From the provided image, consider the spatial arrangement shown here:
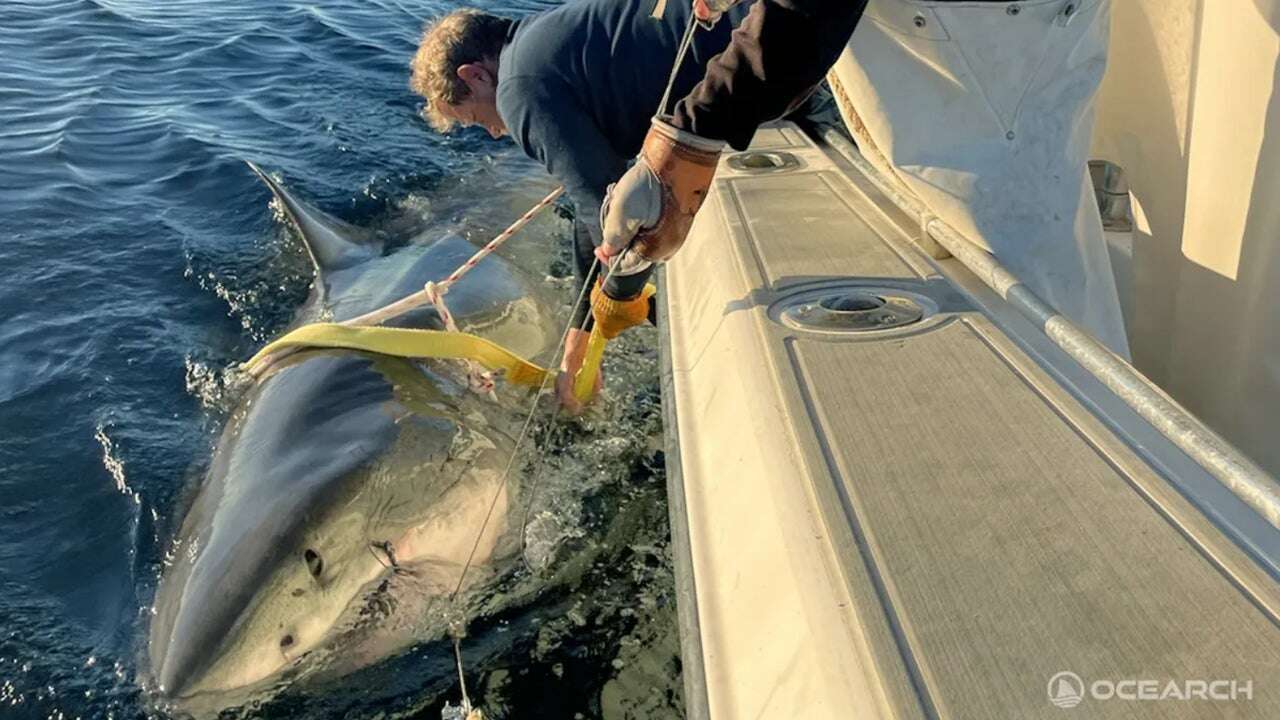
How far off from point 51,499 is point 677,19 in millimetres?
2638

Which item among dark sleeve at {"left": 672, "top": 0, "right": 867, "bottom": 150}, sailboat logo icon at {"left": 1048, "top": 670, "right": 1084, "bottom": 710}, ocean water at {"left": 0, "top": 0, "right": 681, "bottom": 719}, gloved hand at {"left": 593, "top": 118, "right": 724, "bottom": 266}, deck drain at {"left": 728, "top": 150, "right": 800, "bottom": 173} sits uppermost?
dark sleeve at {"left": 672, "top": 0, "right": 867, "bottom": 150}

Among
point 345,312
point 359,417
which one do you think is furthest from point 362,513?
point 345,312

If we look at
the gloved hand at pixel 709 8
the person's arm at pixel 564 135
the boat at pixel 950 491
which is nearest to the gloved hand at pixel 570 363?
the person's arm at pixel 564 135

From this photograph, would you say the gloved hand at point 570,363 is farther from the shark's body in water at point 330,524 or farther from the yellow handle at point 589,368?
the shark's body in water at point 330,524

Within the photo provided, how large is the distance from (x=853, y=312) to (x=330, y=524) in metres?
1.49

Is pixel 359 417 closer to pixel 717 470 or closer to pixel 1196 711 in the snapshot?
pixel 717 470

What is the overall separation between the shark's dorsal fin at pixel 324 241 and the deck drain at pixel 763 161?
2.09 m

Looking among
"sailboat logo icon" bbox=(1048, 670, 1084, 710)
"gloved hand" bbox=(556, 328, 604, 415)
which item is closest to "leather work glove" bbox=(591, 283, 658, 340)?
"gloved hand" bbox=(556, 328, 604, 415)

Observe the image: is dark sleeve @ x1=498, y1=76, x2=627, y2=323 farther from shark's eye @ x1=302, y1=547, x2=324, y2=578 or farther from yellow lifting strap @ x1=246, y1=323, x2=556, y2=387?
shark's eye @ x1=302, y1=547, x2=324, y2=578

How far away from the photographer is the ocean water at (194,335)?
278cm

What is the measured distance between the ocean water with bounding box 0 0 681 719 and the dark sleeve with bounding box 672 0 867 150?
145cm

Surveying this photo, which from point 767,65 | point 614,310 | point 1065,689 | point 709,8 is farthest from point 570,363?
point 1065,689

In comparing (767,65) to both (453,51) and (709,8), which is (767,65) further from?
(453,51)

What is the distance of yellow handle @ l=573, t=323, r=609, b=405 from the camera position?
327 cm
